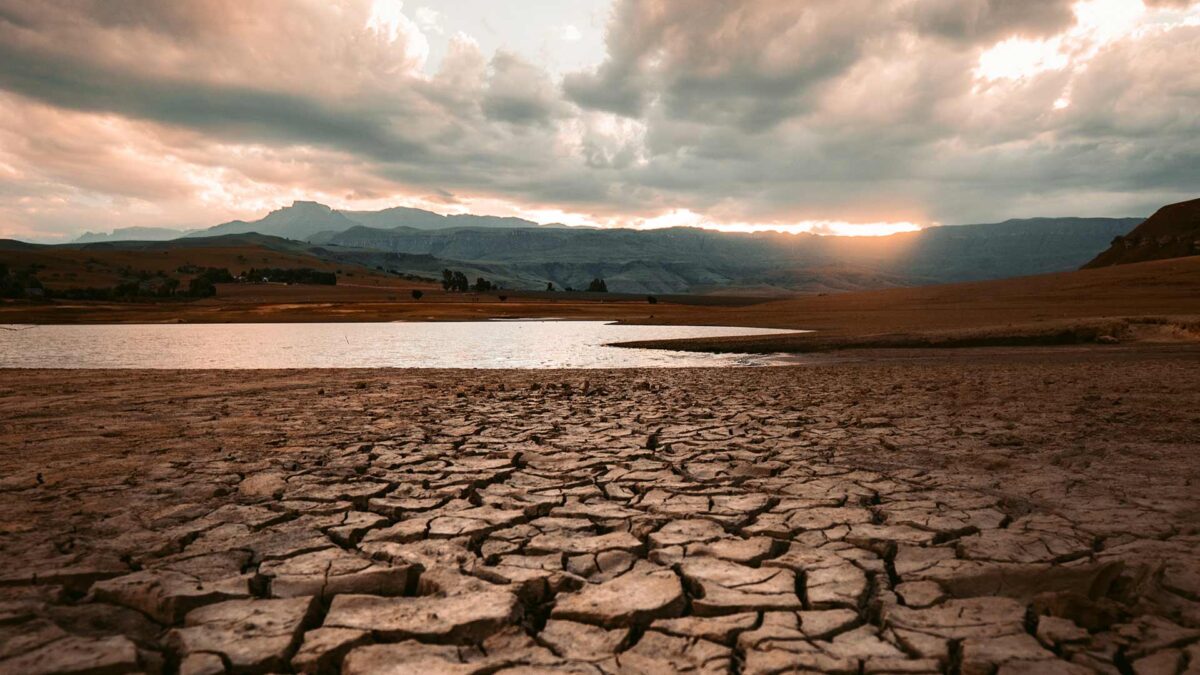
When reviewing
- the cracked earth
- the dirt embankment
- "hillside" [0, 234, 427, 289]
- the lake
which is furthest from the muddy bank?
"hillside" [0, 234, 427, 289]

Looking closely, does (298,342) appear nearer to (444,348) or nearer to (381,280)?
(444,348)

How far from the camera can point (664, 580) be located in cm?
313

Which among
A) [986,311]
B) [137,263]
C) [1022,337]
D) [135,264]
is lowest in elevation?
[1022,337]

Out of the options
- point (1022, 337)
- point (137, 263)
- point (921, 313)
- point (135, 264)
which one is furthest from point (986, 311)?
point (137, 263)

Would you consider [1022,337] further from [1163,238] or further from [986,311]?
[1163,238]

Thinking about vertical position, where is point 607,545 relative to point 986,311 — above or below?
below

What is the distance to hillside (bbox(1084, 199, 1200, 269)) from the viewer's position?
75.6 m

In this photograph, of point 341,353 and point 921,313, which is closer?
point 341,353

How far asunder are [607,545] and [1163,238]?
341 feet

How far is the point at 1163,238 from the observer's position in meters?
79.4

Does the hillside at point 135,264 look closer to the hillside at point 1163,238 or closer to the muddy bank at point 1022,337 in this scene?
the muddy bank at point 1022,337

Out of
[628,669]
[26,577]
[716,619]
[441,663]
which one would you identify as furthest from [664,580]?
[26,577]

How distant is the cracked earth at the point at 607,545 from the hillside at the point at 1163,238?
285 feet

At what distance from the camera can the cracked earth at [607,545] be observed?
8.25 feet
